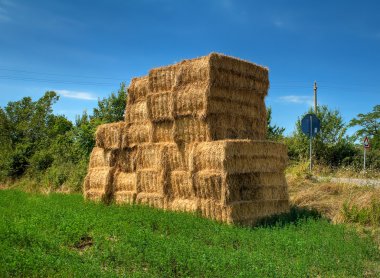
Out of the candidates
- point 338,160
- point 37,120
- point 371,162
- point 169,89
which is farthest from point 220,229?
point 37,120

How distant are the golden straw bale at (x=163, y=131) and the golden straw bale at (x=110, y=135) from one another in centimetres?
174

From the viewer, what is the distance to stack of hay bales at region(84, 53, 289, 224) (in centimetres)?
1198

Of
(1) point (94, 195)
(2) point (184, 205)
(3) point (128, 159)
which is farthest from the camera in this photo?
(1) point (94, 195)

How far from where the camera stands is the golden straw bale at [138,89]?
15.3 metres

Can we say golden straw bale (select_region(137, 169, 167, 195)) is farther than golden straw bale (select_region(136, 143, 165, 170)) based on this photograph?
No

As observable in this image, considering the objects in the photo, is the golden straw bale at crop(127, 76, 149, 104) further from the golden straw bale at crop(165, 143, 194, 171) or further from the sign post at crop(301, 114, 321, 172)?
the sign post at crop(301, 114, 321, 172)

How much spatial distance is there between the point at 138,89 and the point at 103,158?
3000mm

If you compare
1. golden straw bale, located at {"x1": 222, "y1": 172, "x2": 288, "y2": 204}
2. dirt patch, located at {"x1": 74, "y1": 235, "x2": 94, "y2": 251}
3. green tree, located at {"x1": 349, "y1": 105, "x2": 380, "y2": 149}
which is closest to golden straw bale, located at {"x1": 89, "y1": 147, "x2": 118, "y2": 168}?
golden straw bale, located at {"x1": 222, "y1": 172, "x2": 288, "y2": 204}

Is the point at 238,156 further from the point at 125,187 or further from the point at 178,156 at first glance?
the point at 125,187

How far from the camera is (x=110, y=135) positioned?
53.1ft

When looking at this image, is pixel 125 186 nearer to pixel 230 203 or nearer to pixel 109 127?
pixel 109 127

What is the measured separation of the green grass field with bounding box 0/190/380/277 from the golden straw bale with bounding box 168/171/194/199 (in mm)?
1138

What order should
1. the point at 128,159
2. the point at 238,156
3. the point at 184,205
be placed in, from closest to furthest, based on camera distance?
the point at 238,156 → the point at 184,205 → the point at 128,159

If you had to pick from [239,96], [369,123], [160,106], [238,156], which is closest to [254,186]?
[238,156]
